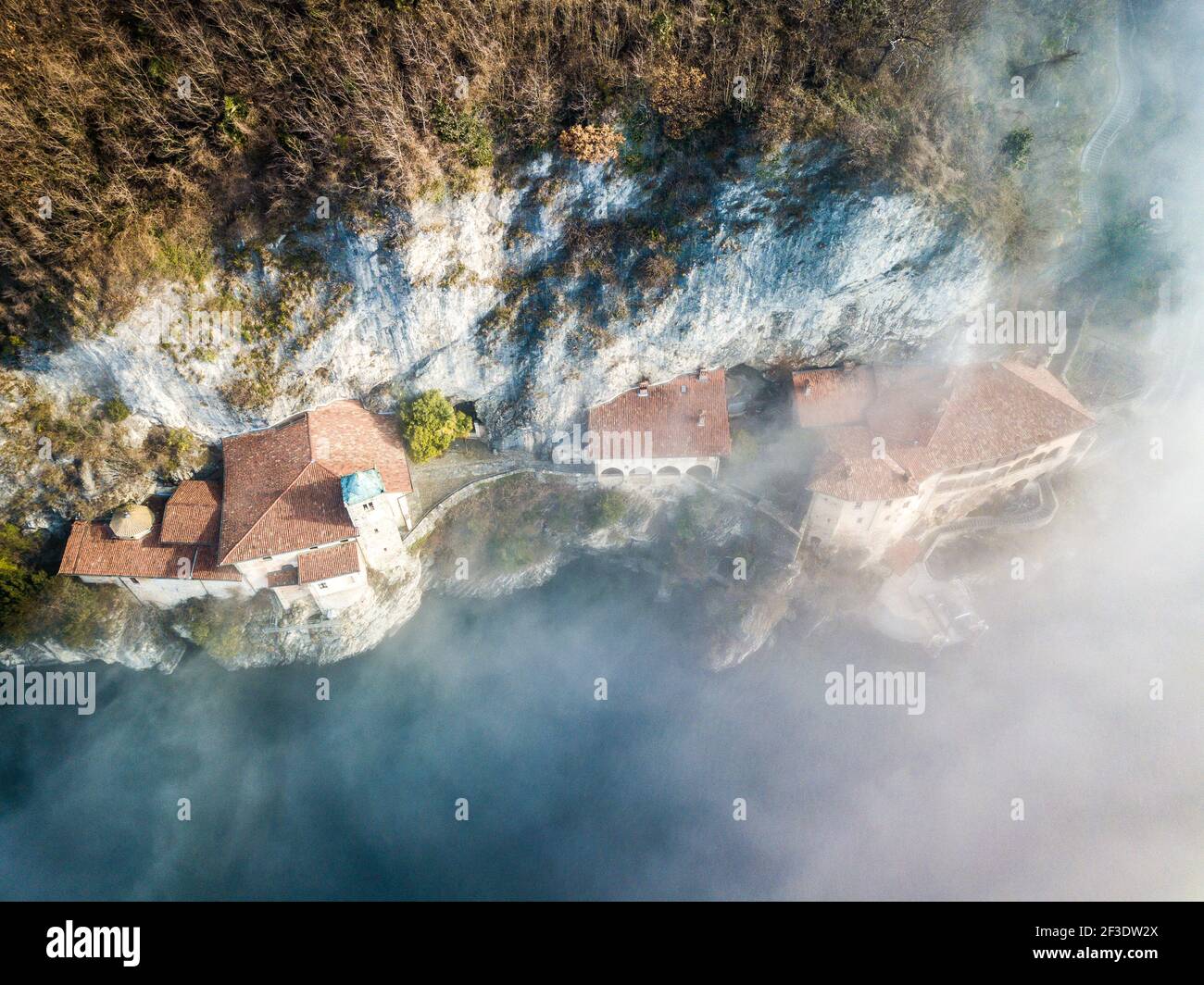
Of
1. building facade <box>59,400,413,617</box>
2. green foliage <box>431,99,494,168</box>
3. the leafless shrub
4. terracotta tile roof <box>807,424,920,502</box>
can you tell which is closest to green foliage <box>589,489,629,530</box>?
terracotta tile roof <box>807,424,920,502</box>

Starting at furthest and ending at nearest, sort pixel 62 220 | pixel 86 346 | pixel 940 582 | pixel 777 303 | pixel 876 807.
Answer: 1. pixel 940 582
2. pixel 876 807
3. pixel 777 303
4. pixel 86 346
5. pixel 62 220

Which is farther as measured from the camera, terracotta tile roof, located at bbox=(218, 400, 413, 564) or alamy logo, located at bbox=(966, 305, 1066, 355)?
alamy logo, located at bbox=(966, 305, 1066, 355)

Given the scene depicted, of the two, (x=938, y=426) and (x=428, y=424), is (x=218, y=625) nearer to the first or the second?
(x=428, y=424)

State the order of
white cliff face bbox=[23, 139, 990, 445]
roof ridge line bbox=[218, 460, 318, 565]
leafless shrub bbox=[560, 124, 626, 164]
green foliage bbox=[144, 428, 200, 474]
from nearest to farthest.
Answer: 1. leafless shrub bbox=[560, 124, 626, 164]
2. white cliff face bbox=[23, 139, 990, 445]
3. roof ridge line bbox=[218, 460, 318, 565]
4. green foliage bbox=[144, 428, 200, 474]

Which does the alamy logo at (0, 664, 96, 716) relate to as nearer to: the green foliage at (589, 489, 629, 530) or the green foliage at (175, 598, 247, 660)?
the green foliage at (175, 598, 247, 660)

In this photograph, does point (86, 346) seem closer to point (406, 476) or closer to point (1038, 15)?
point (406, 476)

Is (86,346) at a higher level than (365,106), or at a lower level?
lower

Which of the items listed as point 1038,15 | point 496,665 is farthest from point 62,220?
point 1038,15
